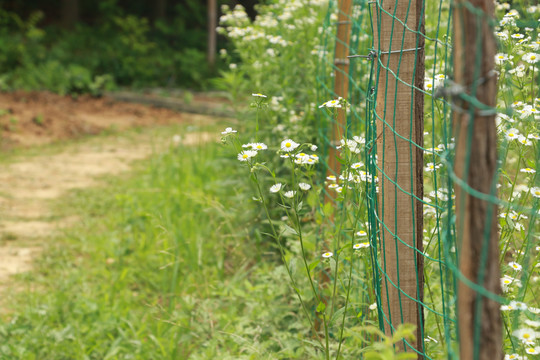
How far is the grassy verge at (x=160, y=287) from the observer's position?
2.75 meters

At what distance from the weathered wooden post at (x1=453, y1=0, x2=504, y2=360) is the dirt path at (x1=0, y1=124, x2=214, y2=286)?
3408 millimetres

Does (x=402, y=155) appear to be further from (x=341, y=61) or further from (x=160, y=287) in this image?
(x=160, y=287)

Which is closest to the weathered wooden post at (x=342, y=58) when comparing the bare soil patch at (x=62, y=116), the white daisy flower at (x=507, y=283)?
the white daisy flower at (x=507, y=283)

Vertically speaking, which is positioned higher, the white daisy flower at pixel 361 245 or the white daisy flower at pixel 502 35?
the white daisy flower at pixel 502 35

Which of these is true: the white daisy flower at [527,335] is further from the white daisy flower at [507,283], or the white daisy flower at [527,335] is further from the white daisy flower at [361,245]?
the white daisy flower at [361,245]

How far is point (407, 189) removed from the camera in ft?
5.65

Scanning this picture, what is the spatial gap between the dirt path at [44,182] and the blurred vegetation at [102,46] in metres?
3.49

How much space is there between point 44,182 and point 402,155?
4902mm

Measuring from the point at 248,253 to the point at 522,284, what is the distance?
2.26 meters

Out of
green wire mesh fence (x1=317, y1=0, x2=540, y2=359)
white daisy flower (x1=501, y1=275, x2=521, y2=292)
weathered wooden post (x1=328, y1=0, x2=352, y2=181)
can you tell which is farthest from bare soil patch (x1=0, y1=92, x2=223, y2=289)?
white daisy flower (x1=501, y1=275, x2=521, y2=292)

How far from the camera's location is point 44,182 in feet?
19.2

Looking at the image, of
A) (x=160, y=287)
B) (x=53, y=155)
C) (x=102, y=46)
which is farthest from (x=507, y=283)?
(x=102, y=46)

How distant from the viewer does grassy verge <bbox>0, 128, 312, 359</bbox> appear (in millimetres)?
2750

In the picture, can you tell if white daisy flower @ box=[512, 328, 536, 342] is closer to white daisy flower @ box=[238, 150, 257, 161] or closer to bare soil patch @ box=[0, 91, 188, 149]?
white daisy flower @ box=[238, 150, 257, 161]
